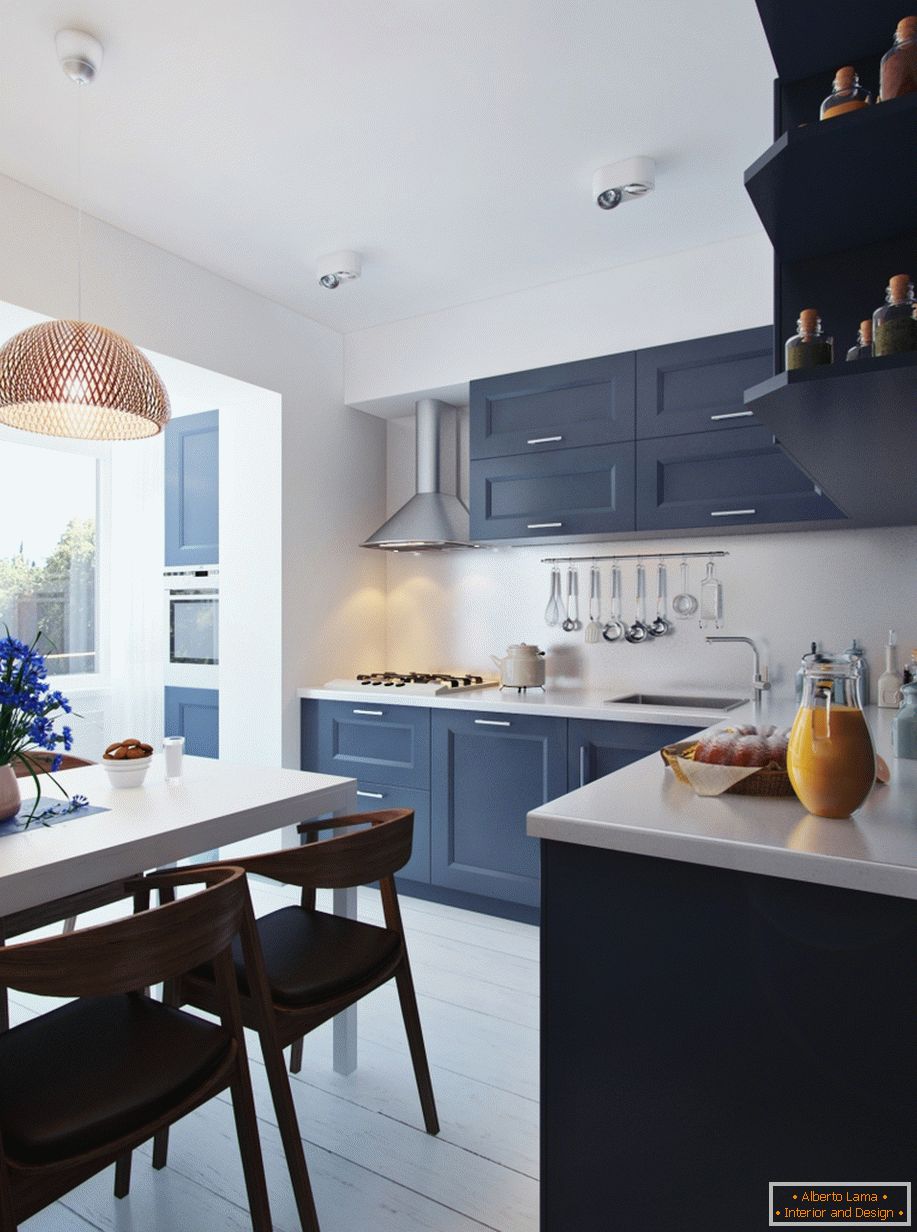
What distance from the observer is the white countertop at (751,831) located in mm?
1051

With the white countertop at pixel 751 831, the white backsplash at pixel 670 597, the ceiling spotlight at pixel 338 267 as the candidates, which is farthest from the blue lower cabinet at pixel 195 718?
the white countertop at pixel 751 831

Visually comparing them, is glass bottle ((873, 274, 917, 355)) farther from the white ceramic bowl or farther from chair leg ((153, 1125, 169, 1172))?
chair leg ((153, 1125, 169, 1172))

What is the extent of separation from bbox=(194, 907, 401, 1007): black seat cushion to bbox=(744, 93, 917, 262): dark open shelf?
161 centimetres

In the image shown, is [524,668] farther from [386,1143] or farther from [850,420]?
[850,420]

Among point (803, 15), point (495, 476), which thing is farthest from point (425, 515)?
point (803, 15)

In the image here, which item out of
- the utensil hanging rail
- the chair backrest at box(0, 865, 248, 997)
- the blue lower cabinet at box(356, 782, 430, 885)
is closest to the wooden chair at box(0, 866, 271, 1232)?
the chair backrest at box(0, 865, 248, 997)

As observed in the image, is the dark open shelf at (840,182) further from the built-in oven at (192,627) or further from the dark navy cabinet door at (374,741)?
the built-in oven at (192,627)

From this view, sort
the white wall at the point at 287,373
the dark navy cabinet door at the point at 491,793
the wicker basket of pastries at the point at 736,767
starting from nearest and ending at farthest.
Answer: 1. the wicker basket of pastries at the point at 736,767
2. the white wall at the point at 287,373
3. the dark navy cabinet door at the point at 491,793

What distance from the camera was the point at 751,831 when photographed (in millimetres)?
1186

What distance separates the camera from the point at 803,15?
1.31 meters

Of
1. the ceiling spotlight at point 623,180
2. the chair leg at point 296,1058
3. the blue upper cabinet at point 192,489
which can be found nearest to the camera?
the chair leg at point 296,1058

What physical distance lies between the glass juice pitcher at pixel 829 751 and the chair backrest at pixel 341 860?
85 cm

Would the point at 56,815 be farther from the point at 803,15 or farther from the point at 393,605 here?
the point at 393,605

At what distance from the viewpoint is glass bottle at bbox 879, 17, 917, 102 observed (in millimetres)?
1094
